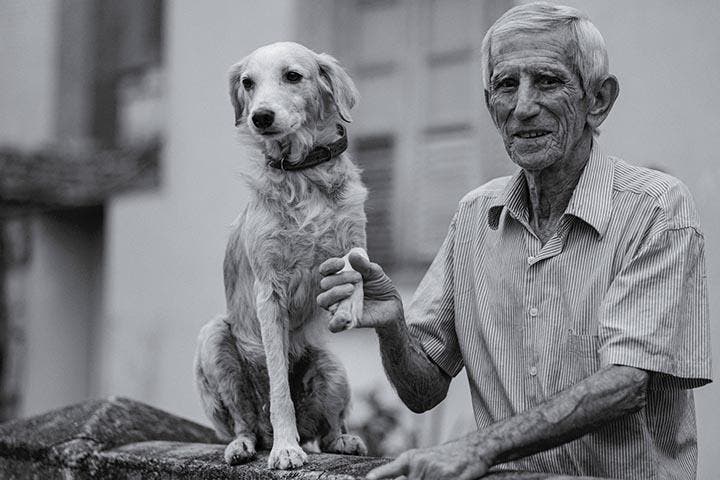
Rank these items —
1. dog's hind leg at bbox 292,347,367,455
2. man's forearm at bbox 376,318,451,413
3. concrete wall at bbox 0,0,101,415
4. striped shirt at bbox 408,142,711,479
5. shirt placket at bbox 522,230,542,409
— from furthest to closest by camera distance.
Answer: concrete wall at bbox 0,0,101,415
dog's hind leg at bbox 292,347,367,455
man's forearm at bbox 376,318,451,413
shirt placket at bbox 522,230,542,409
striped shirt at bbox 408,142,711,479

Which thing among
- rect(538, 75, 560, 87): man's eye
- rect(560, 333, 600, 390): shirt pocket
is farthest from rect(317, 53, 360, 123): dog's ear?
rect(560, 333, 600, 390): shirt pocket

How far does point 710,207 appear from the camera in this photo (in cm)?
475

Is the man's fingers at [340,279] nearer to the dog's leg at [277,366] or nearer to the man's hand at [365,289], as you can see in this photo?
the man's hand at [365,289]

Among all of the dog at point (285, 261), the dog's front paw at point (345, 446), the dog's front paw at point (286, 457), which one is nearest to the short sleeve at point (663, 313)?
the dog at point (285, 261)

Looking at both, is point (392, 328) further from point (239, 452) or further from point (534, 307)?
point (239, 452)

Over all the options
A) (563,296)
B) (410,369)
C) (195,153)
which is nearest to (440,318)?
(410,369)

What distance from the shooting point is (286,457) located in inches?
100.0

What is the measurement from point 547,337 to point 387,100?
4124 millimetres

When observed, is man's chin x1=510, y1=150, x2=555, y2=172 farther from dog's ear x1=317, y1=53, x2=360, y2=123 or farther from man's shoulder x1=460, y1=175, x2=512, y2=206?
dog's ear x1=317, y1=53, x2=360, y2=123

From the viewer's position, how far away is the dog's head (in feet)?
8.69

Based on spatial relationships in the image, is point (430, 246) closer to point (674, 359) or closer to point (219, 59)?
point (219, 59)

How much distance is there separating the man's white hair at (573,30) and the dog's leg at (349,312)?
2.10ft

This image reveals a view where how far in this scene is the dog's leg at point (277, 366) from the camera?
2617mm

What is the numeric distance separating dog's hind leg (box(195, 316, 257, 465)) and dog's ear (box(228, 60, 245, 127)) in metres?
0.58
